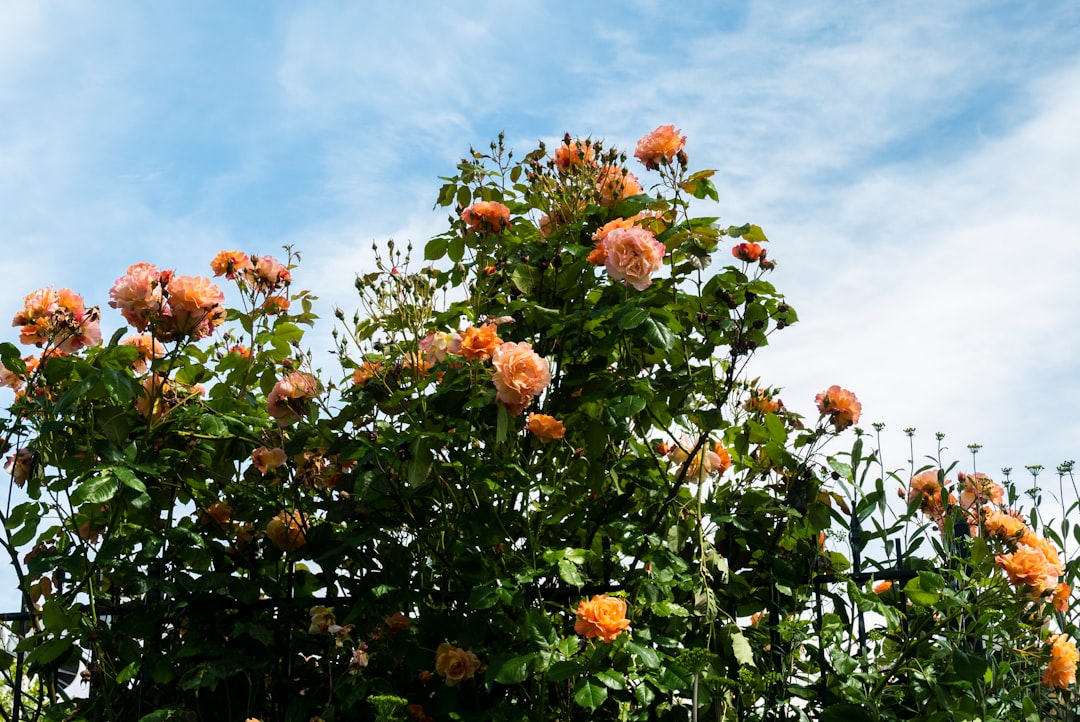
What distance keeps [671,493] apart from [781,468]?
393 millimetres

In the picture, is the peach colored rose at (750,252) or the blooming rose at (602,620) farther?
the peach colored rose at (750,252)

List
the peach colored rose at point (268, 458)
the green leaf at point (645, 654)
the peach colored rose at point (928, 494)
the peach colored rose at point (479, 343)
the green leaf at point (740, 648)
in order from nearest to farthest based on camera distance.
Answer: the green leaf at point (645, 654) < the peach colored rose at point (479, 343) < the green leaf at point (740, 648) < the peach colored rose at point (268, 458) < the peach colored rose at point (928, 494)

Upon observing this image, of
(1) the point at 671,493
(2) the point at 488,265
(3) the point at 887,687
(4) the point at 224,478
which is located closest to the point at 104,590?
(4) the point at 224,478

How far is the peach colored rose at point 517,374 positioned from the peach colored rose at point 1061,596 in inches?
60.4

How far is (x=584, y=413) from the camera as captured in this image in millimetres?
2936

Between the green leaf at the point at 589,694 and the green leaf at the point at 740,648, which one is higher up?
the green leaf at the point at 740,648

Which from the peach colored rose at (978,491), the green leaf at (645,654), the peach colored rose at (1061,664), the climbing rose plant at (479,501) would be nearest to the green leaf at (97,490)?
the climbing rose plant at (479,501)

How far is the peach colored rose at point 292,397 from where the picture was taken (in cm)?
280

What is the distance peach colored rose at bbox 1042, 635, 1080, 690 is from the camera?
9.07 ft

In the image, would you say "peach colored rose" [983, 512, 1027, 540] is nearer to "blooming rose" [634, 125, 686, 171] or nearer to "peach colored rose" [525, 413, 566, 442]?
"peach colored rose" [525, 413, 566, 442]

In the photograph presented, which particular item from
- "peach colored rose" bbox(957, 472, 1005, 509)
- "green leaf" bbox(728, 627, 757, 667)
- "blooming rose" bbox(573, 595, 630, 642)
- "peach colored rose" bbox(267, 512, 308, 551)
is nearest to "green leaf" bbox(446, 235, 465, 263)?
"peach colored rose" bbox(267, 512, 308, 551)

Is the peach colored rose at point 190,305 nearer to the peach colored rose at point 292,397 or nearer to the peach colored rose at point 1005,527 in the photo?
the peach colored rose at point 292,397

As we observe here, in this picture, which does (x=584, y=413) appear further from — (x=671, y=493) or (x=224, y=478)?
(x=224, y=478)

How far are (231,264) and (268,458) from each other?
69 centimetres
